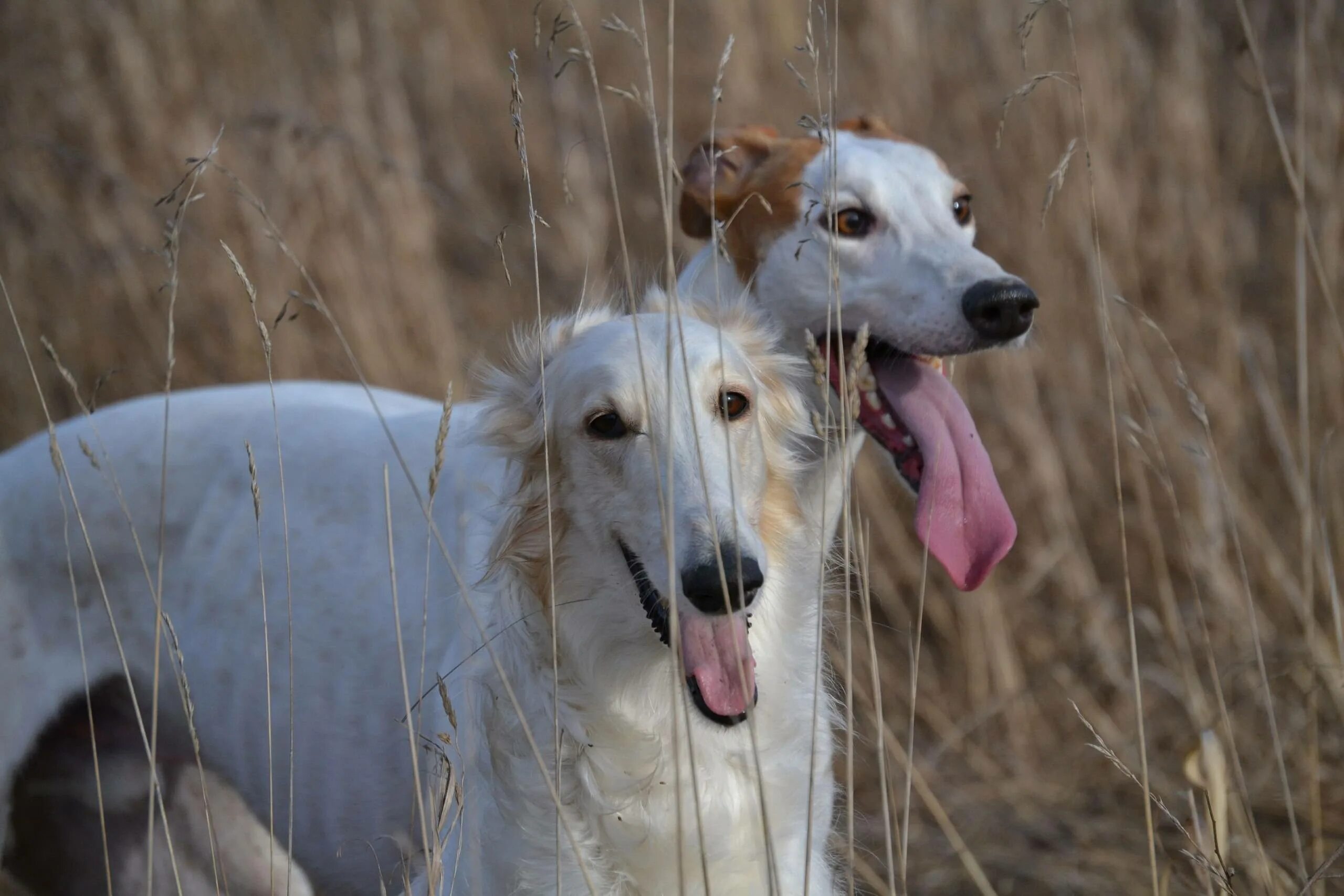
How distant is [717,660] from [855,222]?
1.32m

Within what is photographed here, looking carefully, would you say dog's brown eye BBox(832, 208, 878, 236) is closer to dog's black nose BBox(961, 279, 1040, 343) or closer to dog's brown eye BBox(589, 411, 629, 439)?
dog's black nose BBox(961, 279, 1040, 343)

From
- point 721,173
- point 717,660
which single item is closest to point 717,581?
point 717,660

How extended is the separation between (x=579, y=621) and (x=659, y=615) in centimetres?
22

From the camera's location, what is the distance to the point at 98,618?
2.96 meters

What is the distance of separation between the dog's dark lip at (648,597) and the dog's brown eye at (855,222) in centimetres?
115

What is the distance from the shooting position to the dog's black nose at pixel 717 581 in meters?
1.74

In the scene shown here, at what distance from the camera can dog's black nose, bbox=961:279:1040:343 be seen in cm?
266

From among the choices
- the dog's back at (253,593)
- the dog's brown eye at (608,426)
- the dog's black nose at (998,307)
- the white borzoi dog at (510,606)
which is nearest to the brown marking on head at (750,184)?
the dog's black nose at (998,307)

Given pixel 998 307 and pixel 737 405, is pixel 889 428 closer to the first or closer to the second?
pixel 998 307

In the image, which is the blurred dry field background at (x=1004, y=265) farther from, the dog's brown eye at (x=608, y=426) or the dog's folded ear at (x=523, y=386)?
the dog's brown eye at (x=608, y=426)

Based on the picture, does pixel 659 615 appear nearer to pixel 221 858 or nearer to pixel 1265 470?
pixel 221 858

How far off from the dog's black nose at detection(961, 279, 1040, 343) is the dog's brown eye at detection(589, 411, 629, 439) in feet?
3.13

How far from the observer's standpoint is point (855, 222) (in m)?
2.90

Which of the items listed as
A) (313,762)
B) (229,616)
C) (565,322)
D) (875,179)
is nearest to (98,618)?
(229,616)
